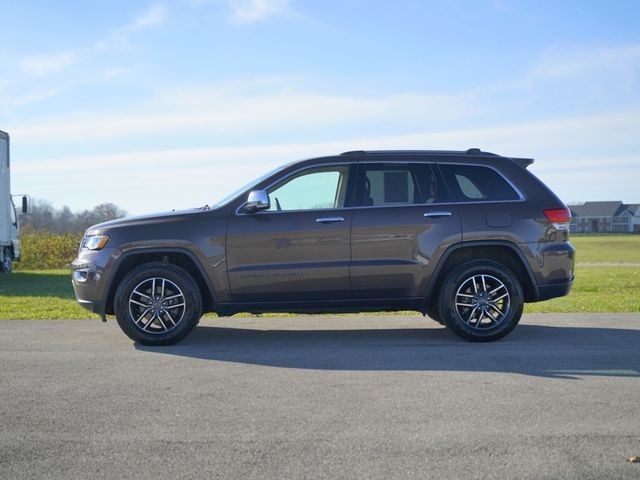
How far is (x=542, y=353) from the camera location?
7004 mm

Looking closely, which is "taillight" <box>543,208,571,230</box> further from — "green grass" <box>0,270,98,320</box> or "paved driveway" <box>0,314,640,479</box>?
"green grass" <box>0,270,98,320</box>

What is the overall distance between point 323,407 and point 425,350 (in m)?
2.43

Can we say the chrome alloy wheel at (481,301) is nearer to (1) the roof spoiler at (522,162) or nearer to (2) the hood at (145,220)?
(1) the roof spoiler at (522,162)

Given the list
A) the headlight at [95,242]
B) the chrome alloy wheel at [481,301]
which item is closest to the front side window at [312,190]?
the chrome alloy wheel at [481,301]

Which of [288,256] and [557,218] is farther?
[557,218]

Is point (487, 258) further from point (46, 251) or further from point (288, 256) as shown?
point (46, 251)

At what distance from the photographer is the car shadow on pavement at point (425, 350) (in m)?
6.36

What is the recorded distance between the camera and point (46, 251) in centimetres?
3000

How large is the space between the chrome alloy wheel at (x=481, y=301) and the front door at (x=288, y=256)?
1.21 m

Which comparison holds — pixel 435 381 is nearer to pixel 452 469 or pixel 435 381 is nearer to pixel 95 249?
pixel 452 469

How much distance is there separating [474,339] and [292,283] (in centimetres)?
196

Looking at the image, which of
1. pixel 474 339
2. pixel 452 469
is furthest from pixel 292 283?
pixel 452 469

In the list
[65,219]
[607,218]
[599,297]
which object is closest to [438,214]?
[599,297]

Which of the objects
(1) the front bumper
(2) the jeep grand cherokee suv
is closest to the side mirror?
(2) the jeep grand cherokee suv
